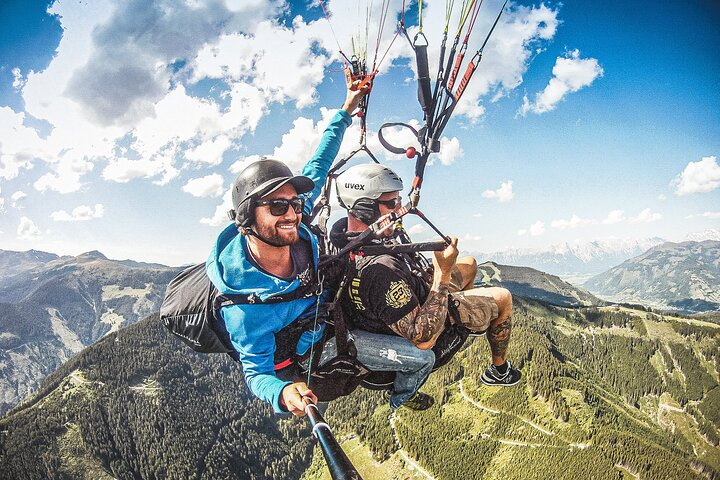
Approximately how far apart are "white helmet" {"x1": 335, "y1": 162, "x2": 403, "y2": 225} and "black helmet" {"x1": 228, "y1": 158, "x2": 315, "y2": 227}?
54.9 inches

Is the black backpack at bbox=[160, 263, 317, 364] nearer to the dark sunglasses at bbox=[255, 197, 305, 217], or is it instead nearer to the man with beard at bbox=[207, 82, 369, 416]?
the man with beard at bbox=[207, 82, 369, 416]

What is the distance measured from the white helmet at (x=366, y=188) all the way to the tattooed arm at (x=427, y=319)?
150 cm

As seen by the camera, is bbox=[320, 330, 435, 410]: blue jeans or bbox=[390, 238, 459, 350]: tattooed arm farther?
bbox=[320, 330, 435, 410]: blue jeans

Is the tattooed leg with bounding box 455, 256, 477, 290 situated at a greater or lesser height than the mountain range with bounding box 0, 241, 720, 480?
greater

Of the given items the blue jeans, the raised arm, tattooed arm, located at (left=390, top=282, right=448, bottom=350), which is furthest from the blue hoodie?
the raised arm

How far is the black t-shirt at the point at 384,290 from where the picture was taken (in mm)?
4352

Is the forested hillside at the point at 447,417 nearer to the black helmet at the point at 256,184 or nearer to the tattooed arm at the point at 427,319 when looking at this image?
the tattooed arm at the point at 427,319

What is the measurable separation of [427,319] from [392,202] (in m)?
1.82

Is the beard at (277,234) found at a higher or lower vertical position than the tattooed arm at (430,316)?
higher

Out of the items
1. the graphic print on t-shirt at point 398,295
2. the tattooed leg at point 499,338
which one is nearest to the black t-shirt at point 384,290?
the graphic print on t-shirt at point 398,295

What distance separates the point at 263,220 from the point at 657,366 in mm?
179843

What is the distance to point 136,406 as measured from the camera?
472 feet

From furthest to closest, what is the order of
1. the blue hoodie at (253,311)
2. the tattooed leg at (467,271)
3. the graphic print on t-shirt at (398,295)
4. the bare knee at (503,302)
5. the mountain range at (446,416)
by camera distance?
1. the mountain range at (446,416)
2. the tattooed leg at (467,271)
3. the bare knee at (503,302)
4. the graphic print on t-shirt at (398,295)
5. the blue hoodie at (253,311)

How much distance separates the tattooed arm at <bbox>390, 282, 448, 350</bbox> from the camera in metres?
4.42
